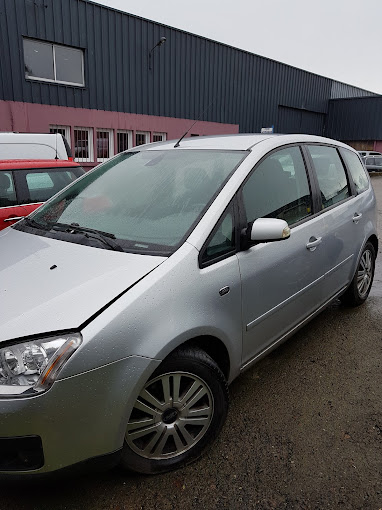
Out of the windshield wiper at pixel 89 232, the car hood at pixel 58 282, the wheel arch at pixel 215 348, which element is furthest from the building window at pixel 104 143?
the wheel arch at pixel 215 348

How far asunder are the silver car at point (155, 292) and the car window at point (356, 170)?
2.17 feet

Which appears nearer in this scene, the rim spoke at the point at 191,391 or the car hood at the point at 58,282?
the car hood at the point at 58,282

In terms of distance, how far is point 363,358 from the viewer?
321cm

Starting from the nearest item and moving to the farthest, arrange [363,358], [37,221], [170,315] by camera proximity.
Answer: [170,315] → [37,221] → [363,358]

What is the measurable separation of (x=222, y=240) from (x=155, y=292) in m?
0.56

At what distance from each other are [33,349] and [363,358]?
2.61 metres

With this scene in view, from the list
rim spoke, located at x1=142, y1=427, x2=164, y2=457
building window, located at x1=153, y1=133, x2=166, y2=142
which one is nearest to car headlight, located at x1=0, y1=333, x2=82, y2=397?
rim spoke, located at x1=142, y1=427, x2=164, y2=457

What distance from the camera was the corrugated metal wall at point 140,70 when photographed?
475 inches

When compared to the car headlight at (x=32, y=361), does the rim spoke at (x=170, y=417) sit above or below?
below

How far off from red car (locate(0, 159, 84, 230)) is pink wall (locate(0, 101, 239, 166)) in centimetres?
854

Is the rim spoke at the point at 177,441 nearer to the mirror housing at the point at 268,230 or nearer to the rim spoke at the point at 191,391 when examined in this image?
the rim spoke at the point at 191,391

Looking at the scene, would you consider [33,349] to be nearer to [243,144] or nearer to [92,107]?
[243,144]

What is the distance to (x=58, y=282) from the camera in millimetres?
1851

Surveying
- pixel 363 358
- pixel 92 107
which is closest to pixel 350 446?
pixel 363 358
